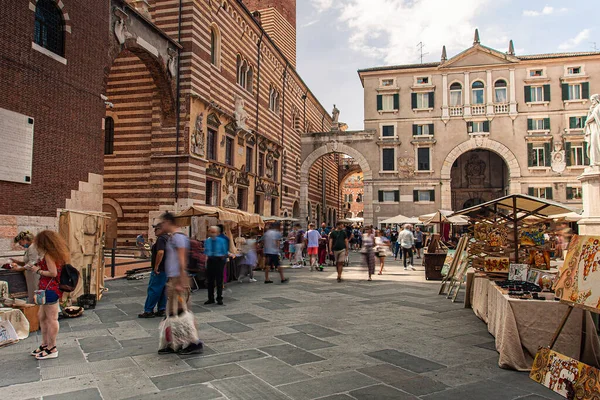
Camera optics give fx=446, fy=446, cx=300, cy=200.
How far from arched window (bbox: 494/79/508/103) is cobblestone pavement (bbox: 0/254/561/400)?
2755cm

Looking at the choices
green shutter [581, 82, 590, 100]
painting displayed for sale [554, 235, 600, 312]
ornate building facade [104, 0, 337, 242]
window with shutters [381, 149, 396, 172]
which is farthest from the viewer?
window with shutters [381, 149, 396, 172]

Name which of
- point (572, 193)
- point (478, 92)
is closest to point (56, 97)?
point (478, 92)

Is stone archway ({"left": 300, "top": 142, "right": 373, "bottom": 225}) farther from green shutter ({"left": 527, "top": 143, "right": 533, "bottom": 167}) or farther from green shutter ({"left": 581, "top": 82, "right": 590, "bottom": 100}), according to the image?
green shutter ({"left": 581, "top": 82, "right": 590, "bottom": 100})

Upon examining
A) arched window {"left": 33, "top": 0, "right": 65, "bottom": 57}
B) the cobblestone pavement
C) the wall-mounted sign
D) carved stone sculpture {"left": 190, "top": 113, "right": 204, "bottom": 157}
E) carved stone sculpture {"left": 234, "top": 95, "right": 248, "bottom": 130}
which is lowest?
the cobblestone pavement

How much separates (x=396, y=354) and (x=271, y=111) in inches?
932

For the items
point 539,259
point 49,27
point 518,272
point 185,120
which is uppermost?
point 49,27

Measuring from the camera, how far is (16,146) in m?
10.1

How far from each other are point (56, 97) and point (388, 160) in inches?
997

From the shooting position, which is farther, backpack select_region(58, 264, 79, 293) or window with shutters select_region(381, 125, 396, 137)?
window with shutters select_region(381, 125, 396, 137)

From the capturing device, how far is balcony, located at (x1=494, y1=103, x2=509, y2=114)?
31.4 metres

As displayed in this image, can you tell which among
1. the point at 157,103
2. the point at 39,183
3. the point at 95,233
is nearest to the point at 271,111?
the point at 157,103

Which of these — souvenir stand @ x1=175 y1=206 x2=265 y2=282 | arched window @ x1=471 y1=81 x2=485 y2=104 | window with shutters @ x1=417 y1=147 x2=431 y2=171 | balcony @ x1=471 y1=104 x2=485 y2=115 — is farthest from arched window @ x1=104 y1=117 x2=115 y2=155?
arched window @ x1=471 y1=81 x2=485 y2=104

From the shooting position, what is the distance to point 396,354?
512cm

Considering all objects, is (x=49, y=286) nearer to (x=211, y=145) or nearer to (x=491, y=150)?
(x=211, y=145)
